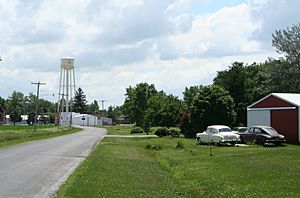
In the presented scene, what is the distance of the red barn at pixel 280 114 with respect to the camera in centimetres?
4172

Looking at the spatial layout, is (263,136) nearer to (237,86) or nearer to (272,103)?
(272,103)

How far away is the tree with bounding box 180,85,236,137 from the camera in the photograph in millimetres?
54500

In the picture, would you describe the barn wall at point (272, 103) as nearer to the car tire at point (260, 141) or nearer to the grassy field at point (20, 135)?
the car tire at point (260, 141)

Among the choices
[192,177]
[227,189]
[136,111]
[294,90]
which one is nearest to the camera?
[227,189]

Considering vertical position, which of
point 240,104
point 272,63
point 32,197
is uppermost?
point 272,63

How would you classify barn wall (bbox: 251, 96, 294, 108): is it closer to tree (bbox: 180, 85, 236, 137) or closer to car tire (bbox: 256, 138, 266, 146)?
car tire (bbox: 256, 138, 266, 146)

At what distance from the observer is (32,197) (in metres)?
13.6

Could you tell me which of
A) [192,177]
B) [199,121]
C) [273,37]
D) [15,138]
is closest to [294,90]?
[273,37]

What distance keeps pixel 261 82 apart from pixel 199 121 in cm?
2023

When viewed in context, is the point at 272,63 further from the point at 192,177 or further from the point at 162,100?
the point at 192,177

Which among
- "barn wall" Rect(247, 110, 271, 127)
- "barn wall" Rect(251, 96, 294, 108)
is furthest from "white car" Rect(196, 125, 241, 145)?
"barn wall" Rect(247, 110, 271, 127)

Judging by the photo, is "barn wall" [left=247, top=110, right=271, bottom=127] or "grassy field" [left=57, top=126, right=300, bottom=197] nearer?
"grassy field" [left=57, top=126, right=300, bottom=197]

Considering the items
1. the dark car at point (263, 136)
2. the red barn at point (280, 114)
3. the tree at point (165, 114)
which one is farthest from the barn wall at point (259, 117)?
the tree at point (165, 114)

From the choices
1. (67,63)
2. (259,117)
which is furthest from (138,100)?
(259,117)
